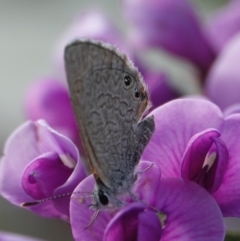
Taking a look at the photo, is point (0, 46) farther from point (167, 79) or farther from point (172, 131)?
point (172, 131)

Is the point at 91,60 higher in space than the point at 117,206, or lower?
higher

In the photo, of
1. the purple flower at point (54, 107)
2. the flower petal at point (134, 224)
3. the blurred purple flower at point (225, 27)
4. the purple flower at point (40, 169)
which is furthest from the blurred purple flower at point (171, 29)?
the flower petal at point (134, 224)

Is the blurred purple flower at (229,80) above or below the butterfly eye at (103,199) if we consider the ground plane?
below

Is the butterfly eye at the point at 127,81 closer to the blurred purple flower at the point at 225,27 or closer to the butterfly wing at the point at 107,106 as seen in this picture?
the butterfly wing at the point at 107,106

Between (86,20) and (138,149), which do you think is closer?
(138,149)

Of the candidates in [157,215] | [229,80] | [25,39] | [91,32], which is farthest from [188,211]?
[25,39]

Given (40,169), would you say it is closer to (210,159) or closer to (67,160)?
(67,160)

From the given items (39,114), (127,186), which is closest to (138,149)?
(127,186)

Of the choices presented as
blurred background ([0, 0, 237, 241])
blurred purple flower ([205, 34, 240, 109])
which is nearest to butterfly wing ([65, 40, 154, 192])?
blurred purple flower ([205, 34, 240, 109])
